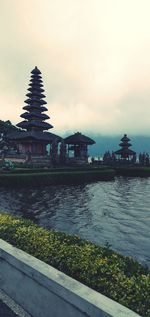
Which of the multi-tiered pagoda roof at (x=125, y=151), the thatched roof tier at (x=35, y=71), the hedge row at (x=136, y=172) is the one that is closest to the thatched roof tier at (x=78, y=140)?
the hedge row at (x=136, y=172)

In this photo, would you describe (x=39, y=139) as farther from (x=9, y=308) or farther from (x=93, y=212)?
(x=9, y=308)

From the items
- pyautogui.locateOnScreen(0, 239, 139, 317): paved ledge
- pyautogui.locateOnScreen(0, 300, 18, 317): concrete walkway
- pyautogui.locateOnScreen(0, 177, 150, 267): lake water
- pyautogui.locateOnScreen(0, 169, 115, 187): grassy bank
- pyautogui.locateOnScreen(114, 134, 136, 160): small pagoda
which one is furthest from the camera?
pyautogui.locateOnScreen(114, 134, 136, 160): small pagoda

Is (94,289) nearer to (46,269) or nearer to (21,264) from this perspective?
(46,269)

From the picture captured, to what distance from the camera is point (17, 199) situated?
27.1m

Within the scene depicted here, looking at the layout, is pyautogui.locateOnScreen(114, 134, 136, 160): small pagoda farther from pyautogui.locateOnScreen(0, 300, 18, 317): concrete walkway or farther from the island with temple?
pyautogui.locateOnScreen(0, 300, 18, 317): concrete walkway

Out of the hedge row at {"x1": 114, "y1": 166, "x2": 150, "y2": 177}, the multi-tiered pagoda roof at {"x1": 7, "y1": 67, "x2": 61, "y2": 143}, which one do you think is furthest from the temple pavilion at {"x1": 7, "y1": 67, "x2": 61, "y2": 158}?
the hedge row at {"x1": 114, "y1": 166, "x2": 150, "y2": 177}

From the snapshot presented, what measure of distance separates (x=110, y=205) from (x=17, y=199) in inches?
314

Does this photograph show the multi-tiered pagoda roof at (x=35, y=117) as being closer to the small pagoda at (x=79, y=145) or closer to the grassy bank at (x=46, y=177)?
the small pagoda at (x=79, y=145)

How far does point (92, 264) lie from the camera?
6.00m

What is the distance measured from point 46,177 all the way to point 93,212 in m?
13.1

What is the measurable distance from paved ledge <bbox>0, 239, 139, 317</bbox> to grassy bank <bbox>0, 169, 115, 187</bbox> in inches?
1010

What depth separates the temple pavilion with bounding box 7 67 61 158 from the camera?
63.2 metres

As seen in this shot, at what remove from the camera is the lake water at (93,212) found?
16.4 meters

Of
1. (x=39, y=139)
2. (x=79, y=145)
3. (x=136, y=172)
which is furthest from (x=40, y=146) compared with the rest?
(x=136, y=172)
